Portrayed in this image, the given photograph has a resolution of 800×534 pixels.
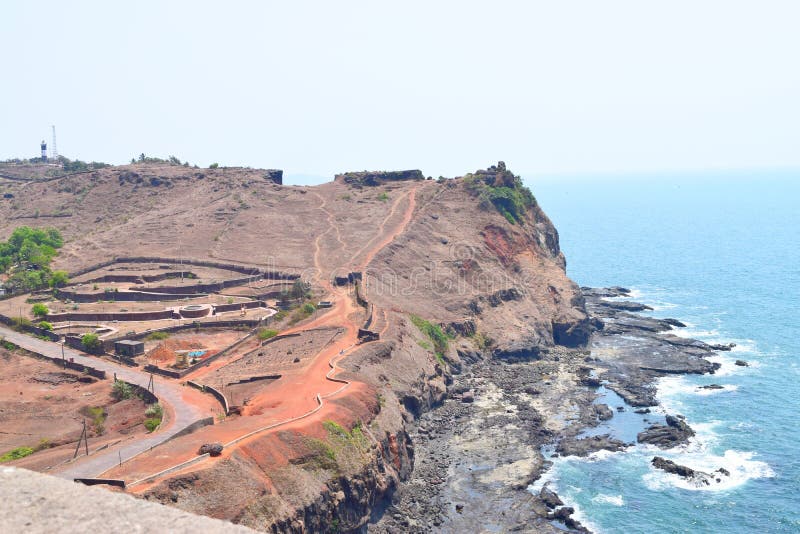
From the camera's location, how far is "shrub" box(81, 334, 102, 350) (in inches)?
2687

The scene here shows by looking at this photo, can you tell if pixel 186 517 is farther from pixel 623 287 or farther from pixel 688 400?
pixel 623 287

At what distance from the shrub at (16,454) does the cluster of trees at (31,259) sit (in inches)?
1965

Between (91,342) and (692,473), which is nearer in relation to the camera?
(692,473)

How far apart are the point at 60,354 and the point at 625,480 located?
52960mm

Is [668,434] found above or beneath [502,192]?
beneath

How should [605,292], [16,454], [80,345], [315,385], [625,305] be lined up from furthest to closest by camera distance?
[605,292], [625,305], [80,345], [315,385], [16,454]

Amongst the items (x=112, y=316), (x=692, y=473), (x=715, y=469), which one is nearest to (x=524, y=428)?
(x=692, y=473)

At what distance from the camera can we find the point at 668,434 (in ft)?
210

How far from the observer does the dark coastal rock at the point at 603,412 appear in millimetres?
68925

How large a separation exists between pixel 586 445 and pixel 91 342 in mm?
47779

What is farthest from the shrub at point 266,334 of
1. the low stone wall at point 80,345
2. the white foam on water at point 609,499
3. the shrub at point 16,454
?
the white foam on water at point 609,499

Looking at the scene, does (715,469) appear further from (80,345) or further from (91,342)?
(80,345)

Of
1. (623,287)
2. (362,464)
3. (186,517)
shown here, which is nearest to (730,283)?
(623,287)

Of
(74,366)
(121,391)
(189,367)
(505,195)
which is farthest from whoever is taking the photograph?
(505,195)
